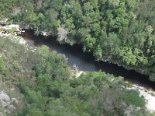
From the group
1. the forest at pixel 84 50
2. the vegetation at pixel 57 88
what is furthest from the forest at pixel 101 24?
the vegetation at pixel 57 88

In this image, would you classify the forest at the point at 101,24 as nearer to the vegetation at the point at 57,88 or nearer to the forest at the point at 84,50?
the forest at the point at 84,50

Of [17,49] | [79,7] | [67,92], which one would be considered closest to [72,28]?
[79,7]

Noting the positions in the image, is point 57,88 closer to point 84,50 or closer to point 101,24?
point 84,50

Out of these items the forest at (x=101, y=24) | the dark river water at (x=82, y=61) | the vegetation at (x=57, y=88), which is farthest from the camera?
the forest at (x=101, y=24)

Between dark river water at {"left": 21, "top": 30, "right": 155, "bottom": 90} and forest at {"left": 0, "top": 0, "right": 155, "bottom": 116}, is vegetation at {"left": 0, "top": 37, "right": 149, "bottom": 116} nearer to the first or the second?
forest at {"left": 0, "top": 0, "right": 155, "bottom": 116}

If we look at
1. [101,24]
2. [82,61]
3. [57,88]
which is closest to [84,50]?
[82,61]
